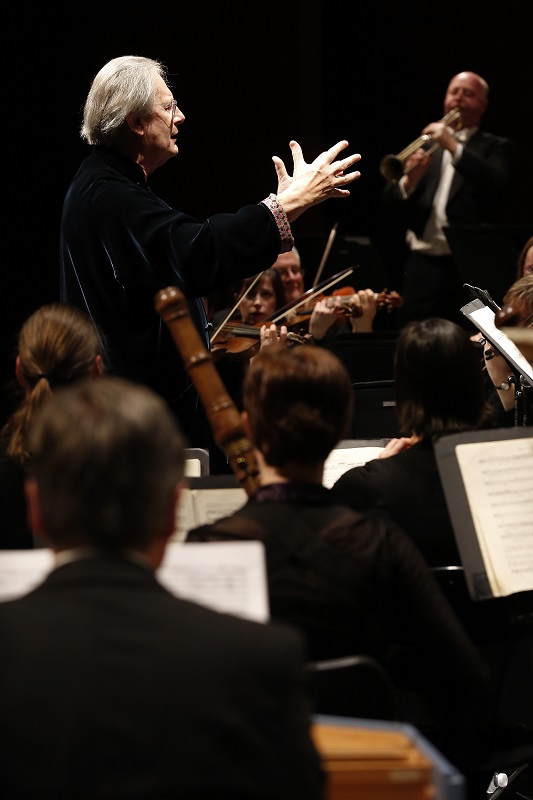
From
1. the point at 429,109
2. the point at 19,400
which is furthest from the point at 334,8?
the point at 19,400

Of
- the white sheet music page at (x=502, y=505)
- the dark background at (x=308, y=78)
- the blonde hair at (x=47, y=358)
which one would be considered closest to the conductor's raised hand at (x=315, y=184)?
the blonde hair at (x=47, y=358)

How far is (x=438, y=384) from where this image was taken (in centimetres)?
254

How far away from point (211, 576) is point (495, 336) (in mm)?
1718

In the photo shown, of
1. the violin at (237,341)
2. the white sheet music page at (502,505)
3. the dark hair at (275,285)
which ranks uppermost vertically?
the white sheet music page at (502,505)

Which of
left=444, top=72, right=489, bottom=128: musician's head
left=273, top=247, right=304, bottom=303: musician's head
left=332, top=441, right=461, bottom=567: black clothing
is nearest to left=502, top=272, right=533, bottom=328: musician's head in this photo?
left=332, top=441, right=461, bottom=567: black clothing

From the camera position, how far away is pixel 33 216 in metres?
5.46

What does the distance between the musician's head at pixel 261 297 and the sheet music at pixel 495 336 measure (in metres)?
1.97

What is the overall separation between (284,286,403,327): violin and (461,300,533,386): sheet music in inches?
73.7

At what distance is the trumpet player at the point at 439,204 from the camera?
6.08 meters

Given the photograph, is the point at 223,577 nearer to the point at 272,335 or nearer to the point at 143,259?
the point at 143,259

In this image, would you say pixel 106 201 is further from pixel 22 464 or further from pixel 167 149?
pixel 22 464

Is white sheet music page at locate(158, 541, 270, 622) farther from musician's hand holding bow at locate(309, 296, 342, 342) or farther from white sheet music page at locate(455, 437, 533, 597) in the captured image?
musician's hand holding bow at locate(309, 296, 342, 342)

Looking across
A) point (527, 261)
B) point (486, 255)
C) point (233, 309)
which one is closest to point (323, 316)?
point (233, 309)

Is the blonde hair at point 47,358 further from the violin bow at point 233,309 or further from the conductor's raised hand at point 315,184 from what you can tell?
the violin bow at point 233,309
